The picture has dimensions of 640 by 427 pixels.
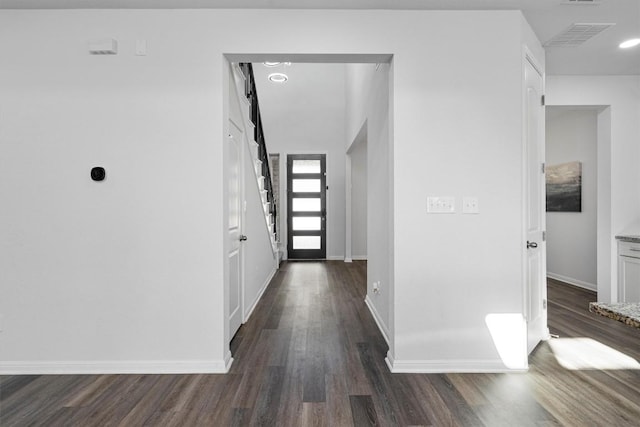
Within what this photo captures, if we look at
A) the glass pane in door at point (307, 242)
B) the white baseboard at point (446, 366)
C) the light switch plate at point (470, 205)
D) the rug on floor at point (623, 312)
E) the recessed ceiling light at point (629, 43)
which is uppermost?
the recessed ceiling light at point (629, 43)

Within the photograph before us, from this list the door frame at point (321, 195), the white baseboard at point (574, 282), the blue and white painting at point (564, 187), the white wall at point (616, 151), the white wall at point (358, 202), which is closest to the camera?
the white wall at point (616, 151)

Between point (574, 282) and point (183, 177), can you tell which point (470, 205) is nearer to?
point (183, 177)

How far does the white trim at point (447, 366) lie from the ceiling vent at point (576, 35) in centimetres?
275

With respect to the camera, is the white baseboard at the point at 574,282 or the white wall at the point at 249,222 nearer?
the white wall at the point at 249,222

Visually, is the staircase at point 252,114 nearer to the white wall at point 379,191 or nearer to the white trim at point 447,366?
the white wall at point 379,191

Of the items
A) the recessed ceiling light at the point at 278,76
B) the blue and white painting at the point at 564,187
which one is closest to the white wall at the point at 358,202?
the recessed ceiling light at the point at 278,76

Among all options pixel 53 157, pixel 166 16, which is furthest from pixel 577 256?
pixel 53 157

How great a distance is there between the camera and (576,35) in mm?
2951

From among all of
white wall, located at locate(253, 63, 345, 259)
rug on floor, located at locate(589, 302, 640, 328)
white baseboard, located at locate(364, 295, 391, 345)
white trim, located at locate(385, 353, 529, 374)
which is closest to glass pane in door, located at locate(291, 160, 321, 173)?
white wall, located at locate(253, 63, 345, 259)

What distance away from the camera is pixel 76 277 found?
2555 mm

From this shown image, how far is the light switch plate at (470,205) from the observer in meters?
2.59

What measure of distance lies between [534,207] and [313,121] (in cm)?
601

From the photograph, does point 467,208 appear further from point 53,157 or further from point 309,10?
point 53,157

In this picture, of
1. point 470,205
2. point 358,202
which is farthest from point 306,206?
point 470,205
